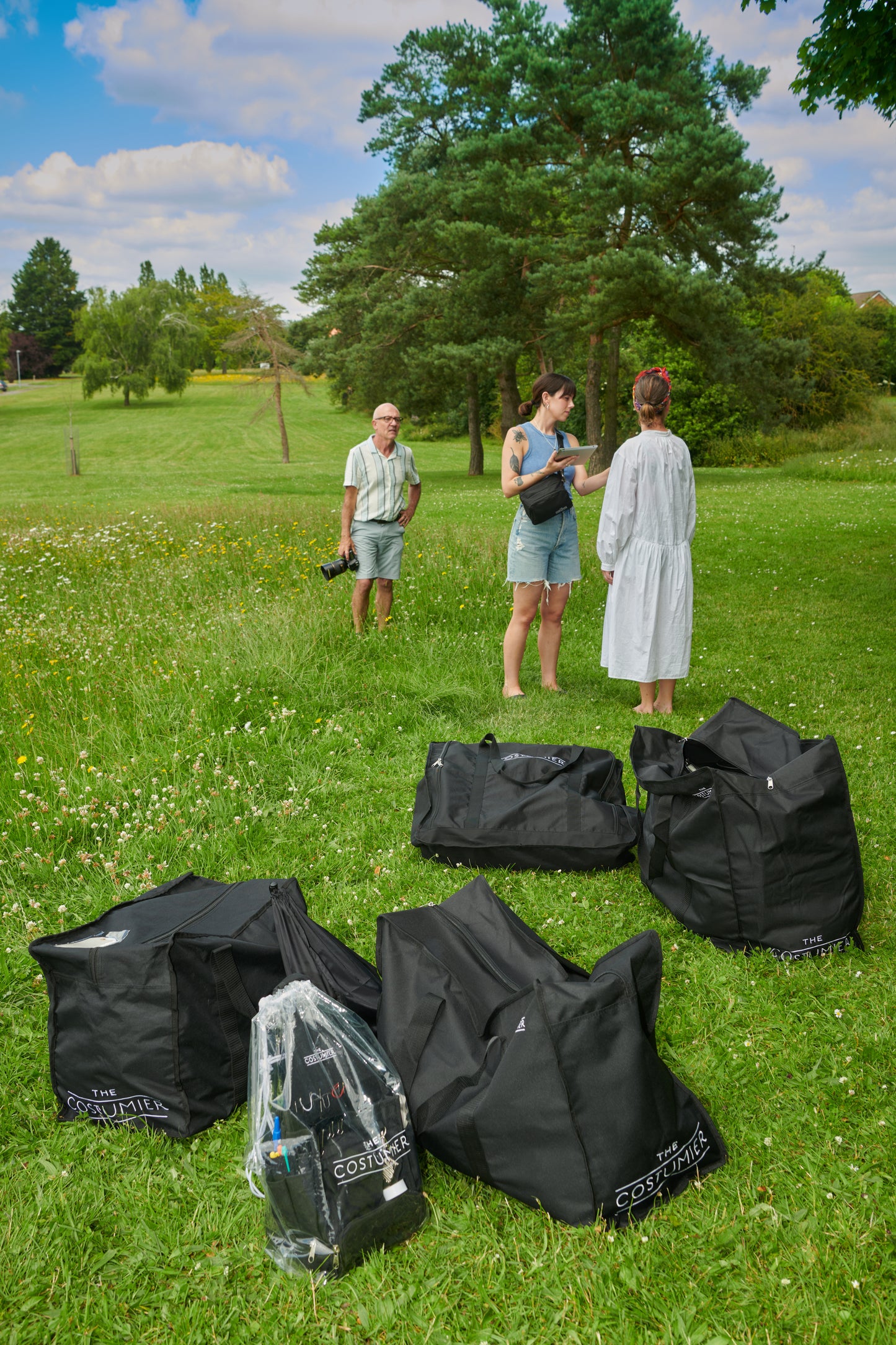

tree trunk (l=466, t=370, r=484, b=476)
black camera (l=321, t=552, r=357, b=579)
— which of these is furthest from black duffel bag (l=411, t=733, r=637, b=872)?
tree trunk (l=466, t=370, r=484, b=476)

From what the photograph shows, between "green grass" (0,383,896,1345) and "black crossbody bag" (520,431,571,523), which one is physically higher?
"black crossbody bag" (520,431,571,523)

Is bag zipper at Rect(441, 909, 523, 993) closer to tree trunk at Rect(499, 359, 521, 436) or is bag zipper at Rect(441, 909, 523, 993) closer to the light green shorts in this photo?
the light green shorts

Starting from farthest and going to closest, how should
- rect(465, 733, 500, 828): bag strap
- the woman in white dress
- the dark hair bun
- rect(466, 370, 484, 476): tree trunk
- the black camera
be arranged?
rect(466, 370, 484, 476): tree trunk, the black camera, the dark hair bun, the woman in white dress, rect(465, 733, 500, 828): bag strap

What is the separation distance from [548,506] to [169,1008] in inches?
157

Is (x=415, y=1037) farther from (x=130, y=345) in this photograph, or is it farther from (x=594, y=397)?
(x=130, y=345)

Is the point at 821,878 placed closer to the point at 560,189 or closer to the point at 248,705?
the point at 248,705

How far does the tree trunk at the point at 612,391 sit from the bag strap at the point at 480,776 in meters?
24.0

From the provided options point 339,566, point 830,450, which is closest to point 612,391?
point 830,450

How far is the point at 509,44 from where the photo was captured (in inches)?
1041

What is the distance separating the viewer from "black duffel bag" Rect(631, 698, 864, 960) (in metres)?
3.01

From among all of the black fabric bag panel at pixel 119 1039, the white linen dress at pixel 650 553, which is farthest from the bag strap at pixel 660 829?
the white linen dress at pixel 650 553

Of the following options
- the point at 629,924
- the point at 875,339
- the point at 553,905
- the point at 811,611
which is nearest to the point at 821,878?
the point at 629,924

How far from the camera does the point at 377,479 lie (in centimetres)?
688

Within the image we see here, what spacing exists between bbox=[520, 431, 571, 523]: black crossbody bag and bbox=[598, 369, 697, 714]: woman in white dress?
0.99 feet
